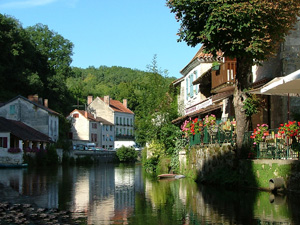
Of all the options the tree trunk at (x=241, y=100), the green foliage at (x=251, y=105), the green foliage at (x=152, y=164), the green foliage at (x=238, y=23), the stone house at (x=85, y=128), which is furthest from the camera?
the stone house at (x=85, y=128)

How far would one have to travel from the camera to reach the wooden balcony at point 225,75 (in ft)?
89.5

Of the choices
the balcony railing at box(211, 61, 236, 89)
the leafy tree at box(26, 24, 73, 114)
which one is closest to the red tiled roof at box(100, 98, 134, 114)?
the leafy tree at box(26, 24, 73, 114)

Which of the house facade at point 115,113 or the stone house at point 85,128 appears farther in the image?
the house facade at point 115,113

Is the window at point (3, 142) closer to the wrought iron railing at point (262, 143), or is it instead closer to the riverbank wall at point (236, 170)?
the riverbank wall at point (236, 170)

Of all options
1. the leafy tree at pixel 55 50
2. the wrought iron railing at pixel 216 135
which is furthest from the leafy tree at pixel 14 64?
the wrought iron railing at pixel 216 135

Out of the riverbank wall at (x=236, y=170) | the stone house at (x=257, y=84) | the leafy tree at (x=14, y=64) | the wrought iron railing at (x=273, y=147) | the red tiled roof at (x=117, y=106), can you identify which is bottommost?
the riverbank wall at (x=236, y=170)

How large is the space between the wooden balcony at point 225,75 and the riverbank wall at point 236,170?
11.9ft

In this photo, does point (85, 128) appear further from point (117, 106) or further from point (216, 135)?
point (216, 135)

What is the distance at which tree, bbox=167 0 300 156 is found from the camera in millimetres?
18719

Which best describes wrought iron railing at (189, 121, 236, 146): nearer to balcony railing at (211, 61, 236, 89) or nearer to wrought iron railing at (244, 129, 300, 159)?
wrought iron railing at (244, 129, 300, 159)

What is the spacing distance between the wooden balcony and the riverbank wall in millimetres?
3612

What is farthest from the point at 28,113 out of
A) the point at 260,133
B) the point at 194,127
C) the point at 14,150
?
the point at 260,133

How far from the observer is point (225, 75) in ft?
90.7

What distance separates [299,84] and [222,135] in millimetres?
7371
